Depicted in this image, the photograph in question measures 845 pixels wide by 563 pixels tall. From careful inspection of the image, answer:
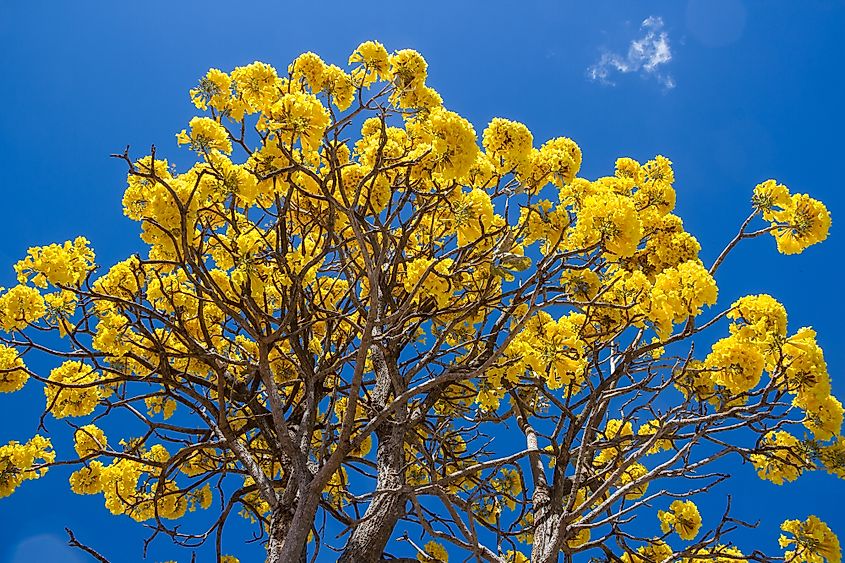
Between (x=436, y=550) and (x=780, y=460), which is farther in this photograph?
(x=436, y=550)

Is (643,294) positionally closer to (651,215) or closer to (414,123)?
(651,215)

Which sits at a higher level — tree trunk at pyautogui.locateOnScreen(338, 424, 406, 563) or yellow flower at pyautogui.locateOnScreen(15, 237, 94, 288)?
yellow flower at pyautogui.locateOnScreen(15, 237, 94, 288)

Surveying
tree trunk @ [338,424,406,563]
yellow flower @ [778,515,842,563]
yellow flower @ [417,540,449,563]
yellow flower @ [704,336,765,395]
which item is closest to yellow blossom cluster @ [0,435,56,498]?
tree trunk @ [338,424,406,563]

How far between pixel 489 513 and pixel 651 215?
3.62 meters

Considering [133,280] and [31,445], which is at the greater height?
[133,280]

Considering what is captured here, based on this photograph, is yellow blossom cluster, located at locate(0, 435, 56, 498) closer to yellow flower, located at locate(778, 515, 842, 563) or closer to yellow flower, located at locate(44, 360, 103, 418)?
yellow flower, located at locate(44, 360, 103, 418)

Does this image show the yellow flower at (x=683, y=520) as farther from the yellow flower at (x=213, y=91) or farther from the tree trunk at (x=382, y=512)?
the yellow flower at (x=213, y=91)

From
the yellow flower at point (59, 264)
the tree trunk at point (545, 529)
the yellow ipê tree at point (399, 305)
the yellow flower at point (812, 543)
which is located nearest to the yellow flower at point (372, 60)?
the yellow ipê tree at point (399, 305)

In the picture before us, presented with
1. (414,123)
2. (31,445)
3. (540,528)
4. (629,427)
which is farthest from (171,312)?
(629,427)

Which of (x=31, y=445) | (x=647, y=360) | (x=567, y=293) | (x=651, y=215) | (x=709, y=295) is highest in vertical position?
(x=651, y=215)

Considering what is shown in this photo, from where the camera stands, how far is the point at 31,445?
555 centimetres

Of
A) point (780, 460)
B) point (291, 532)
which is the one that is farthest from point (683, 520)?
point (291, 532)

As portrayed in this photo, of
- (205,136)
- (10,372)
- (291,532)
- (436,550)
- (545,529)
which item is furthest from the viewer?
(436,550)

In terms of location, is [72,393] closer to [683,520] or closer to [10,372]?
[10,372]
